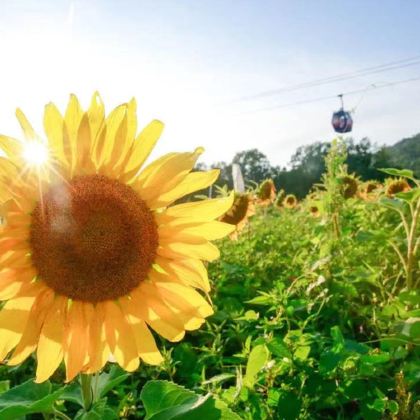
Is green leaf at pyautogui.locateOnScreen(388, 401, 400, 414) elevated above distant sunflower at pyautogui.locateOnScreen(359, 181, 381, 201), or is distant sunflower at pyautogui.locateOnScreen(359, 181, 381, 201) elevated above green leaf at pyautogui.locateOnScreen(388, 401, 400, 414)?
distant sunflower at pyautogui.locateOnScreen(359, 181, 381, 201)

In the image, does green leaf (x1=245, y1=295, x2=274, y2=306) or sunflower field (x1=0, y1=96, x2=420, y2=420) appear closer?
sunflower field (x1=0, y1=96, x2=420, y2=420)

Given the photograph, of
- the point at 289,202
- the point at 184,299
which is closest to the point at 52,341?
the point at 184,299

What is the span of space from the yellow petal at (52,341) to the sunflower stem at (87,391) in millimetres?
62

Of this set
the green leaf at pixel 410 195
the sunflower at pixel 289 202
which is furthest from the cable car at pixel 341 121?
the green leaf at pixel 410 195

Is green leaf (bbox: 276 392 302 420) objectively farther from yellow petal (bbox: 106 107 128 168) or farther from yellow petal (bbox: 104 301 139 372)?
yellow petal (bbox: 106 107 128 168)

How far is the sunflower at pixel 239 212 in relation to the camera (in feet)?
13.2

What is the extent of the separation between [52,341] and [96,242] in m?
0.22

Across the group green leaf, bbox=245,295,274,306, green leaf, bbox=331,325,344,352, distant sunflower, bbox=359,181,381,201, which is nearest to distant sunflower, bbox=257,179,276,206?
distant sunflower, bbox=359,181,381,201

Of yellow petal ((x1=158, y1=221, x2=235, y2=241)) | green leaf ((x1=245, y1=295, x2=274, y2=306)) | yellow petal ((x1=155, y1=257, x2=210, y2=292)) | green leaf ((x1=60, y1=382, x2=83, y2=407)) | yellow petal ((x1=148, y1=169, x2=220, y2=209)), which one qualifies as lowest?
green leaf ((x1=60, y1=382, x2=83, y2=407))

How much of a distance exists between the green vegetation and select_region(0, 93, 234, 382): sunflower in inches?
4.5

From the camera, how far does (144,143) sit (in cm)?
118

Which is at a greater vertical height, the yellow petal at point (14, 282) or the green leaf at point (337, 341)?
the yellow petal at point (14, 282)

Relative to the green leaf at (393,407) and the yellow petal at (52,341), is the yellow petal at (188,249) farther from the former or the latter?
the green leaf at (393,407)

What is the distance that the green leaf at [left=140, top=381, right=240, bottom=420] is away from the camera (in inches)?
39.7
